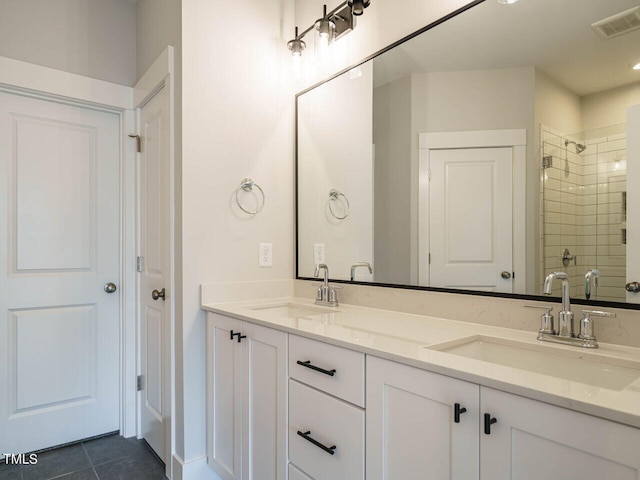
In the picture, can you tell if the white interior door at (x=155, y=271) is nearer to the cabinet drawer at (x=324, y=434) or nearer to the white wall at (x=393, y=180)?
the cabinet drawer at (x=324, y=434)

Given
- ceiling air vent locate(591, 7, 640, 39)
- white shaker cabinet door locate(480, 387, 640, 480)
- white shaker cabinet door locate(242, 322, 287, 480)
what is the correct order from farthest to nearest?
1. white shaker cabinet door locate(242, 322, 287, 480)
2. ceiling air vent locate(591, 7, 640, 39)
3. white shaker cabinet door locate(480, 387, 640, 480)

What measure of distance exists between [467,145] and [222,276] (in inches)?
48.5

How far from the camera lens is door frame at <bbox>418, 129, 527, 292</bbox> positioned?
131cm

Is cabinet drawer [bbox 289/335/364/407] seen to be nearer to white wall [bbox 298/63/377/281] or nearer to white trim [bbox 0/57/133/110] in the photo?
white wall [bbox 298/63/377/281]

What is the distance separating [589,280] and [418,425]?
0.65 m

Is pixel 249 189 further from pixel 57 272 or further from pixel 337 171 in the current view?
pixel 57 272

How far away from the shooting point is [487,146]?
1.41 metres

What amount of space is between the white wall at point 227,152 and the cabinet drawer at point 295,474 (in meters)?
0.67

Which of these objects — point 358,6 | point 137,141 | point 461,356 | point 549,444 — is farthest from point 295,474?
point 137,141

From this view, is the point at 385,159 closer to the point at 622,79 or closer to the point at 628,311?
the point at 622,79

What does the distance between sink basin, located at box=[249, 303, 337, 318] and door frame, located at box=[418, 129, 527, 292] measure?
0.51 m

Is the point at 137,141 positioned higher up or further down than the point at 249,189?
higher up

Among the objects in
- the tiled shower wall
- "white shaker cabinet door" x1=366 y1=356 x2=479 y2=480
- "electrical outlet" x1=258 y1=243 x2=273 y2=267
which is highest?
the tiled shower wall

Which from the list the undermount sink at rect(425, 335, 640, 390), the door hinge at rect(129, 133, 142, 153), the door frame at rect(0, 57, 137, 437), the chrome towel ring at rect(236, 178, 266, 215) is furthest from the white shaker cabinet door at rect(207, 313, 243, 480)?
the door hinge at rect(129, 133, 142, 153)
